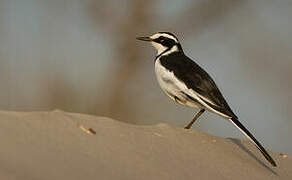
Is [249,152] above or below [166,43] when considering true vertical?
below

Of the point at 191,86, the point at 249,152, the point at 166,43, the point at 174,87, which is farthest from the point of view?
the point at 166,43

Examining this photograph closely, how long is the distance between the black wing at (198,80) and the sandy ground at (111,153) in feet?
1.78

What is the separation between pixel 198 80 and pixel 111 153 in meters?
2.54

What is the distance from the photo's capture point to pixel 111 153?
550 centimetres

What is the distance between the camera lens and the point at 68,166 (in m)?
4.92

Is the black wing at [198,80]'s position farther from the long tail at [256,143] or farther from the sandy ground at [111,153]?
the sandy ground at [111,153]

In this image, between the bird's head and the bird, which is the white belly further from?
the bird's head

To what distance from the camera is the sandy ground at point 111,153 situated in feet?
15.9

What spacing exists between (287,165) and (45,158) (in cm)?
288

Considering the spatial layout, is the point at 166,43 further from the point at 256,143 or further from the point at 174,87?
the point at 256,143

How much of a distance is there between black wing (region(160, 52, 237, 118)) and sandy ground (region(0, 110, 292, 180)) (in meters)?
0.54

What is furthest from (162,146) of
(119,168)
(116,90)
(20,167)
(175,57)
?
(116,90)

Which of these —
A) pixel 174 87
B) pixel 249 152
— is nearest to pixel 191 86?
pixel 174 87

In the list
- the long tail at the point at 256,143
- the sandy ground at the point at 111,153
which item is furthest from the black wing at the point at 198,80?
the sandy ground at the point at 111,153
